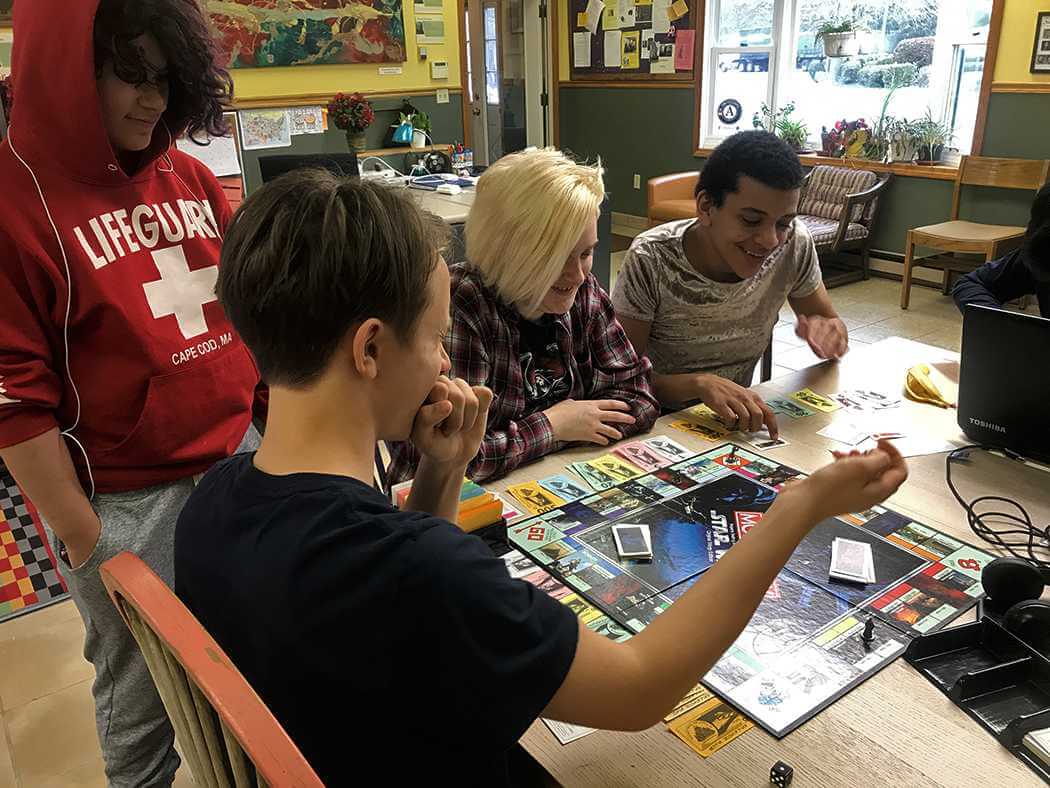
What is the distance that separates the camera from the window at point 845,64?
4.98 m

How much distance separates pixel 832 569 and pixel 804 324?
1.05 m

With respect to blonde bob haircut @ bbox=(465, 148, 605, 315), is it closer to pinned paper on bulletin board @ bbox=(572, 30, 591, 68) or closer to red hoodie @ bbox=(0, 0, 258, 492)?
red hoodie @ bbox=(0, 0, 258, 492)

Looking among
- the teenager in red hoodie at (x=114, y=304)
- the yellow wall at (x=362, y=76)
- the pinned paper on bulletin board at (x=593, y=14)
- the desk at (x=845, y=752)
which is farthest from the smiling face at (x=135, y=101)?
the pinned paper on bulletin board at (x=593, y=14)

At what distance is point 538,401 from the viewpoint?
66.4 inches

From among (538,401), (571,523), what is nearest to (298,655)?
(571,523)

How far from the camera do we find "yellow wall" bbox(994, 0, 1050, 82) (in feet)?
15.0

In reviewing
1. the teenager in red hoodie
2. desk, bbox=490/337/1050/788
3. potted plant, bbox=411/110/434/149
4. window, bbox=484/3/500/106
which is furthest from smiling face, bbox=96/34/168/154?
window, bbox=484/3/500/106

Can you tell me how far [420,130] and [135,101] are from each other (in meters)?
4.12

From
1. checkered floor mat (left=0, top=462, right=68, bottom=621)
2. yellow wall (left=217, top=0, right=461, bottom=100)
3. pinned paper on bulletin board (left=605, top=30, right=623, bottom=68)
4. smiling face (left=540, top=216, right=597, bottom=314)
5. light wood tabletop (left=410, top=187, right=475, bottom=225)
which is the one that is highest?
pinned paper on bulletin board (left=605, top=30, right=623, bottom=68)

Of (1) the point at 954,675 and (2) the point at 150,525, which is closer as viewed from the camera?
(1) the point at 954,675

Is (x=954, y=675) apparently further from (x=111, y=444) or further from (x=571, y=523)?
(x=111, y=444)

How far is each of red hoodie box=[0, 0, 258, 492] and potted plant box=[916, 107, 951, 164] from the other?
507 cm

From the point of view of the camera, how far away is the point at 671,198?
5621 millimetres

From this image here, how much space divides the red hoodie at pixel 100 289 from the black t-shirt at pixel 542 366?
1.84ft
